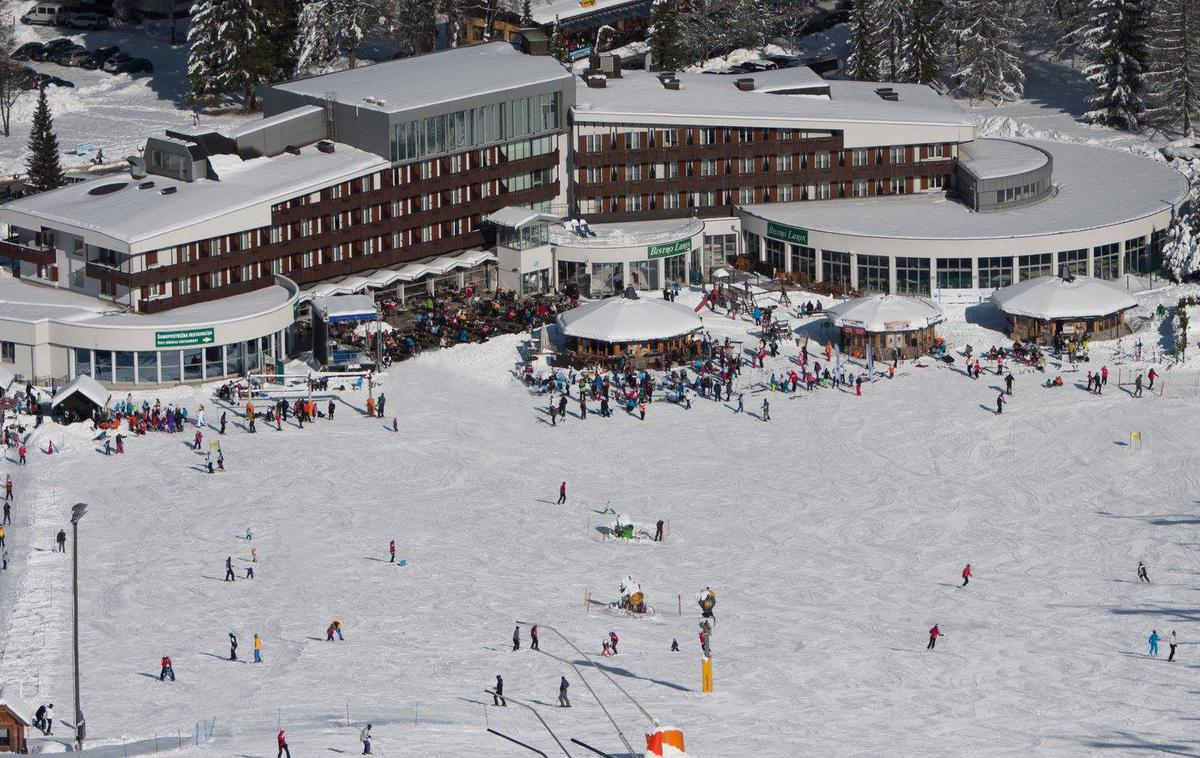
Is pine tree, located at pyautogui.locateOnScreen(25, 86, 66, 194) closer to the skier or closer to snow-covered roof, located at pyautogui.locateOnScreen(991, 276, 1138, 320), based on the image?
snow-covered roof, located at pyautogui.locateOnScreen(991, 276, 1138, 320)

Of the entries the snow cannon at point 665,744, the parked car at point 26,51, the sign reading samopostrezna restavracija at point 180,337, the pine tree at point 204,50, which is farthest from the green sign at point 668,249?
the snow cannon at point 665,744

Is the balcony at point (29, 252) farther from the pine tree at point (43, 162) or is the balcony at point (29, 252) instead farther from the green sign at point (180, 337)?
the pine tree at point (43, 162)

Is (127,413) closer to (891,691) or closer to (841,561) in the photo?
(841,561)

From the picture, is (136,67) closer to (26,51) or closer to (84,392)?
(26,51)

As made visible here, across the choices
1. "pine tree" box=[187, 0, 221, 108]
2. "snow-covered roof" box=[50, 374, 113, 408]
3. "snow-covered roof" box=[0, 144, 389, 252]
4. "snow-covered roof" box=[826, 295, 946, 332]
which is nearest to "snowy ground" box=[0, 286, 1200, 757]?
"snow-covered roof" box=[50, 374, 113, 408]

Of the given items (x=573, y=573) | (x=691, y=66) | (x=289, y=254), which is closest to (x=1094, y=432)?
(x=573, y=573)

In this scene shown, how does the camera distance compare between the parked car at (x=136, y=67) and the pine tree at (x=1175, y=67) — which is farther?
the parked car at (x=136, y=67)
